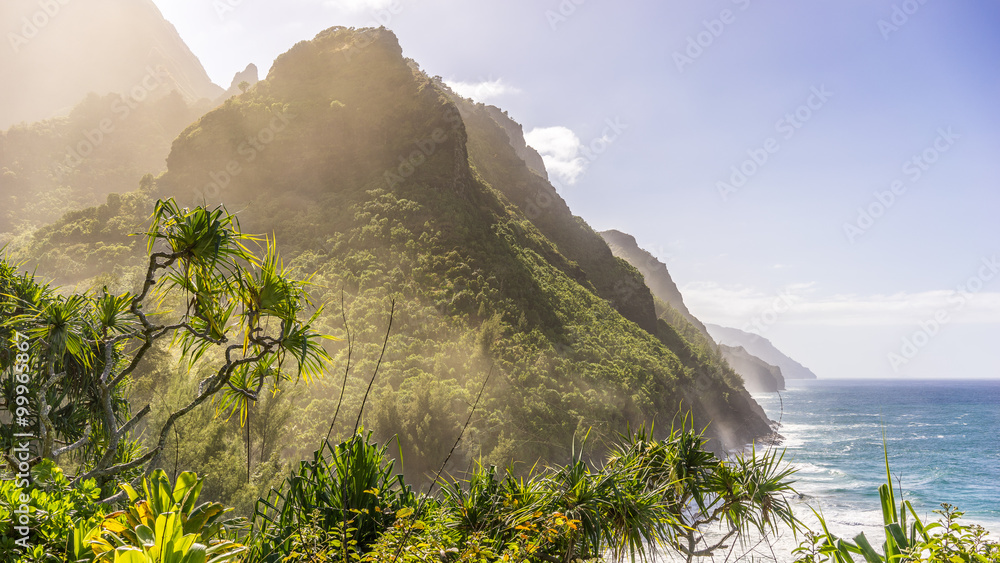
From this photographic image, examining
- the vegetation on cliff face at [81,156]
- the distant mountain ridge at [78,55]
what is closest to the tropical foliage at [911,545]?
the vegetation on cliff face at [81,156]

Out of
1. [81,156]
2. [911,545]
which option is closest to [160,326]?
[911,545]

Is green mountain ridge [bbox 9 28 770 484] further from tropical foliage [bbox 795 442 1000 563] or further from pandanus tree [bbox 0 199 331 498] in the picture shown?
tropical foliage [bbox 795 442 1000 563]

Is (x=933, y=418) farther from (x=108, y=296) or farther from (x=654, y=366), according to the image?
(x=108, y=296)

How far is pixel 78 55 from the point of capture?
381 feet

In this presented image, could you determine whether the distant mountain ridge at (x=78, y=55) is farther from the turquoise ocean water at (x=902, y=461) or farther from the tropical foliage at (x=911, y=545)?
the tropical foliage at (x=911, y=545)

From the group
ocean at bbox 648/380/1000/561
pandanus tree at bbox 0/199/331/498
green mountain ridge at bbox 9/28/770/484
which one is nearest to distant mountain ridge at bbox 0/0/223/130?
green mountain ridge at bbox 9/28/770/484

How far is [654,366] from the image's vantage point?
43312mm

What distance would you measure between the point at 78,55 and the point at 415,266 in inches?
5307

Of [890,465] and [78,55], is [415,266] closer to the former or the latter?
[890,465]

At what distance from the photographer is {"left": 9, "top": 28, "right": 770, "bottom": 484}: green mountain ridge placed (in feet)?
91.4

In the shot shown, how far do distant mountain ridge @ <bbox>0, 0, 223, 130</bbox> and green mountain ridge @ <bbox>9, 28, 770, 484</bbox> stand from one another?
68649mm

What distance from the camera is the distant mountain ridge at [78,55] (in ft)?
340

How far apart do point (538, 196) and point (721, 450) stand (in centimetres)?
4261

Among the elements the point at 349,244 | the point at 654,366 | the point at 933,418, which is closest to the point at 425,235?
the point at 349,244
